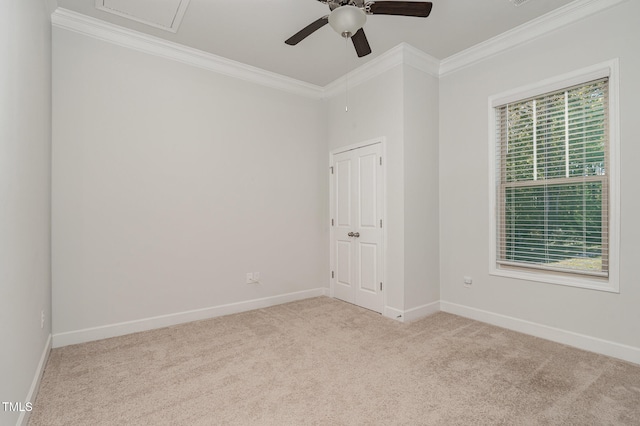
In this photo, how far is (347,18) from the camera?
209 cm

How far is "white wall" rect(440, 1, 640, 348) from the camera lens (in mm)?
2590

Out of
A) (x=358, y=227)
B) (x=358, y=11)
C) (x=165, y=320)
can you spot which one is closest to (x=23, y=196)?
(x=165, y=320)

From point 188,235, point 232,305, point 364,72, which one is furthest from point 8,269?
point 364,72

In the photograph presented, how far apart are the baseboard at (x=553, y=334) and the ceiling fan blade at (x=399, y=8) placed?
302 centimetres

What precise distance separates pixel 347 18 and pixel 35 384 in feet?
10.4

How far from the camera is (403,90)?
360cm

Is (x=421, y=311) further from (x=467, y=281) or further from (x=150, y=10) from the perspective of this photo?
(x=150, y=10)

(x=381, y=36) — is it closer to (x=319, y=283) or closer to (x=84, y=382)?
(x=319, y=283)

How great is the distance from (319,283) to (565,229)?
9.96 ft

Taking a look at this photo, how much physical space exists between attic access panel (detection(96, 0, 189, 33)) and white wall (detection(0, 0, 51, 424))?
0.51 m

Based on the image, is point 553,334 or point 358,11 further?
point 553,334

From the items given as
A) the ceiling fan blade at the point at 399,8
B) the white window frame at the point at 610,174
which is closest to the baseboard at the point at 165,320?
the white window frame at the point at 610,174

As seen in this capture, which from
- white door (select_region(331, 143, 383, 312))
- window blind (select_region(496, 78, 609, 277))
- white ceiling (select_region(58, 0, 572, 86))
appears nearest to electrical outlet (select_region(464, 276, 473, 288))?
window blind (select_region(496, 78, 609, 277))

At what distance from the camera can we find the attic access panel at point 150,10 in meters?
2.80
